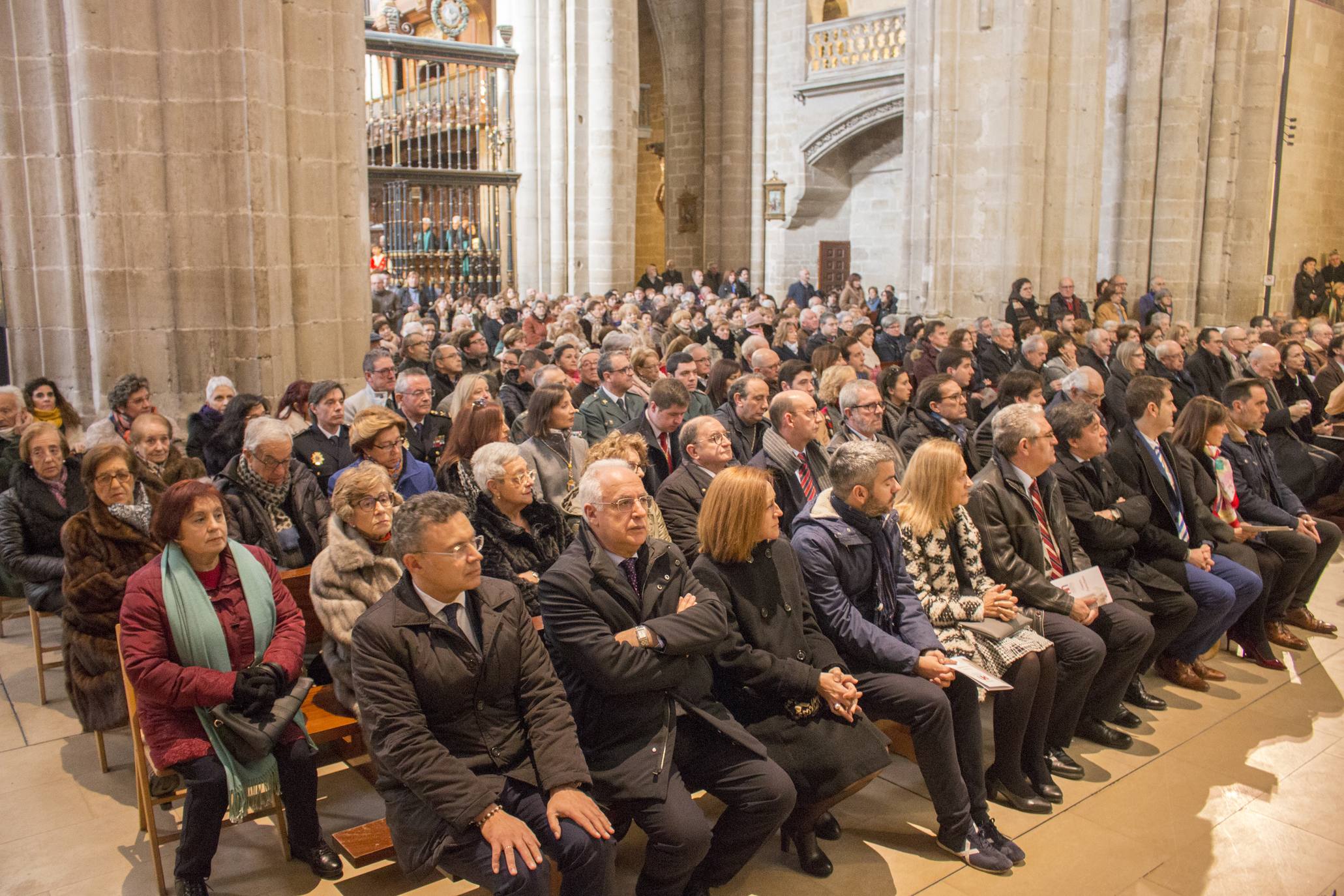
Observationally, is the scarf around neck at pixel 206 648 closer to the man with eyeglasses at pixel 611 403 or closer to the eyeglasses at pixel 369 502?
the eyeglasses at pixel 369 502

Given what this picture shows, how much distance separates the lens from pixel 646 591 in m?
3.71

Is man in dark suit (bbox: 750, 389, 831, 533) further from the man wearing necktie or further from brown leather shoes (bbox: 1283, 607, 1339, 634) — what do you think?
brown leather shoes (bbox: 1283, 607, 1339, 634)

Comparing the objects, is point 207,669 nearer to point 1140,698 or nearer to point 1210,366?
point 1140,698

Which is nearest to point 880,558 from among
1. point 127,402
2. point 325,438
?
point 325,438

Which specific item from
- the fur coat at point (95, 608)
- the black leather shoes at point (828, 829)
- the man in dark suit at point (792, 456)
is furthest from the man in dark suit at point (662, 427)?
the fur coat at point (95, 608)

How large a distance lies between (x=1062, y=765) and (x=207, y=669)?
3.36 m

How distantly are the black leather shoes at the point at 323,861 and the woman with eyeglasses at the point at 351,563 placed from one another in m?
0.48

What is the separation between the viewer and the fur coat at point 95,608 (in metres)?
4.27

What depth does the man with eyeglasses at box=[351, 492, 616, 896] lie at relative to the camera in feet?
10.5

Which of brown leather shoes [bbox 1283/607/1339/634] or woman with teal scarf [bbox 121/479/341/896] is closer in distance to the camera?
woman with teal scarf [bbox 121/479/341/896]

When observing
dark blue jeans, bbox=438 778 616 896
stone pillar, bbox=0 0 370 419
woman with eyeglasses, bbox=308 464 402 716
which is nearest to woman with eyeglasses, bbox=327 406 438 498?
woman with eyeglasses, bbox=308 464 402 716

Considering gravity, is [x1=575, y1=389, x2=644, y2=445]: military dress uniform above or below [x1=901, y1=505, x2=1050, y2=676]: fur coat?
above

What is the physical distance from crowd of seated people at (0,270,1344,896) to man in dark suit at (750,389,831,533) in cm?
2

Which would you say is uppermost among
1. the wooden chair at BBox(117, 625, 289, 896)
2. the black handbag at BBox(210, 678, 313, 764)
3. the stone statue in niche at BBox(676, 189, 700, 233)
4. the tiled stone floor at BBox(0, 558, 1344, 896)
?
the stone statue in niche at BBox(676, 189, 700, 233)
